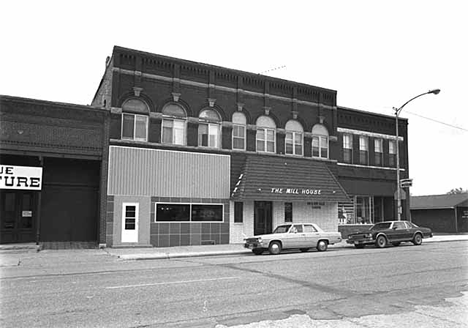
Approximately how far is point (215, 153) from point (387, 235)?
10.3 meters

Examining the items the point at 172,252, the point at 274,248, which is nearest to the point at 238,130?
the point at 274,248

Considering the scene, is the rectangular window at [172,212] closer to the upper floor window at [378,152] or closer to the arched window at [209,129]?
the arched window at [209,129]

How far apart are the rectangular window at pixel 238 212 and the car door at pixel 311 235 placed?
16.4 feet

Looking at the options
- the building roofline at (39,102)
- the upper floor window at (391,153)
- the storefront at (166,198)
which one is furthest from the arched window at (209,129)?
the upper floor window at (391,153)

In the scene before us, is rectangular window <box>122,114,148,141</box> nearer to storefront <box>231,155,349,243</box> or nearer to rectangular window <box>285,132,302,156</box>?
storefront <box>231,155,349,243</box>

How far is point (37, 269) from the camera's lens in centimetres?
1427

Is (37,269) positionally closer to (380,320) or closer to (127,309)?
(127,309)

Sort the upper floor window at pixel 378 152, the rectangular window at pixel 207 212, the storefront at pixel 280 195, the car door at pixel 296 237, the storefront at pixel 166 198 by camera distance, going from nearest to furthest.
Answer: the car door at pixel 296 237 → the storefront at pixel 166 198 → the rectangular window at pixel 207 212 → the storefront at pixel 280 195 → the upper floor window at pixel 378 152

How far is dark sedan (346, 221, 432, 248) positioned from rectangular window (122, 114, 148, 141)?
40.7 feet

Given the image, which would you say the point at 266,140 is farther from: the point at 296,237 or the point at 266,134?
the point at 296,237

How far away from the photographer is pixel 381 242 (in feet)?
75.5

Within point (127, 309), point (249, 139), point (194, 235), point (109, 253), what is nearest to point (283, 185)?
point (249, 139)

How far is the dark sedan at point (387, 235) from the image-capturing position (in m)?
22.9

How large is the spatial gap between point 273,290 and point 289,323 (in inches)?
117
